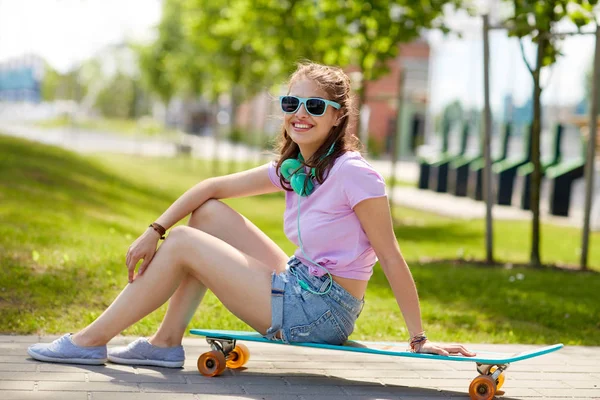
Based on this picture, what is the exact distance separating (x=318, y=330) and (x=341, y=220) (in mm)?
487

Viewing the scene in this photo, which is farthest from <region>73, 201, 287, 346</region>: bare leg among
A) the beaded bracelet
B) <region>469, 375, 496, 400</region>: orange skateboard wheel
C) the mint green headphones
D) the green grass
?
the green grass

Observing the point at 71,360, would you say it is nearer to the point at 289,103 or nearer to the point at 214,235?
the point at 214,235

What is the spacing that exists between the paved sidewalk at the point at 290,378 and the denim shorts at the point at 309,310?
245 millimetres

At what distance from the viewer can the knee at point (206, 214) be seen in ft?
14.9

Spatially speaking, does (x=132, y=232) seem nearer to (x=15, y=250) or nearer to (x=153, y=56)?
(x=15, y=250)

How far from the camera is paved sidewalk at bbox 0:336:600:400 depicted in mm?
4051

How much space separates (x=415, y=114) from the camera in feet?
166

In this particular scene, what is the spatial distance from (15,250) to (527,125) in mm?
13965

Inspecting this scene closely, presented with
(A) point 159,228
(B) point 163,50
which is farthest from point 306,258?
(B) point 163,50

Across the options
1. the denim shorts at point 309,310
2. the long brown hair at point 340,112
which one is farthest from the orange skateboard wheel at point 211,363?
the long brown hair at point 340,112

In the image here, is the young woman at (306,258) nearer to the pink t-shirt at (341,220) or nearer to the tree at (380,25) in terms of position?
the pink t-shirt at (341,220)

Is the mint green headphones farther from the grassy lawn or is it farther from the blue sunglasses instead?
the grassy lawn

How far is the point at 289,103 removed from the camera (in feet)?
14.3

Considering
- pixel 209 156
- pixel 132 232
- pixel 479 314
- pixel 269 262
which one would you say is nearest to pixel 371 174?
pixel 269 262
